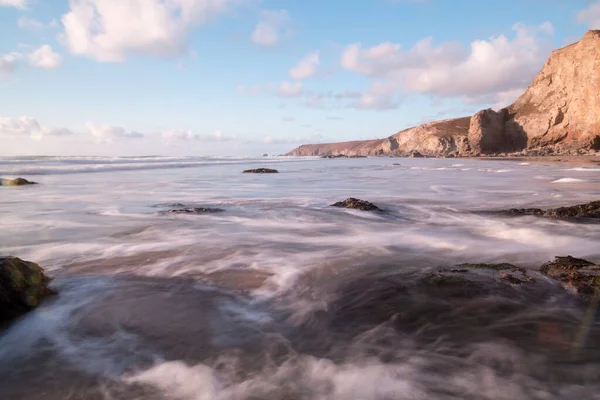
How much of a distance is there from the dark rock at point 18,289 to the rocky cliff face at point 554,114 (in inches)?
3010

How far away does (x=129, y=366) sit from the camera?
2715 millimetres

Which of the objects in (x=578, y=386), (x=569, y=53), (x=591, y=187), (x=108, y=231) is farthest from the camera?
(x=569, y=53)

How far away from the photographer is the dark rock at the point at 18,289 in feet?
11.5

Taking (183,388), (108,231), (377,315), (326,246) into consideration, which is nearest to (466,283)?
(377,315)

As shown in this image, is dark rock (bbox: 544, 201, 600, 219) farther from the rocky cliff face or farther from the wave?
the rocky cliff face

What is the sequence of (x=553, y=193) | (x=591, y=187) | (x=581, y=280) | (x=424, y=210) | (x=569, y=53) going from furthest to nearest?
(x=569, y=53), (x=591, y=187), (x=553, y=193), (x=424, y=210), (x=581, y=280)

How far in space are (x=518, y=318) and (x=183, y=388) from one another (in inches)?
120

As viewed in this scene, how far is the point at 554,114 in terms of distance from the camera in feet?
233

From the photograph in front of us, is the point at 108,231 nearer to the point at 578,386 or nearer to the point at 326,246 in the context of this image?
the point at 326,246

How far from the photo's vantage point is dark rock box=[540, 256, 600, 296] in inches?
144

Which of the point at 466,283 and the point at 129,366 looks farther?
the point at 466,283

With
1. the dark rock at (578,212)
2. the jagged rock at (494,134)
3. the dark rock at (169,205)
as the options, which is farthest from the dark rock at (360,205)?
the jagged rock at (494,134)

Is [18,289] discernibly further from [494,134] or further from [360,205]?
[494,134]

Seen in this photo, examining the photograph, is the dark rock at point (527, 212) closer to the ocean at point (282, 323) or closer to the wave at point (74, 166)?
the ocean at point (282, 323)
